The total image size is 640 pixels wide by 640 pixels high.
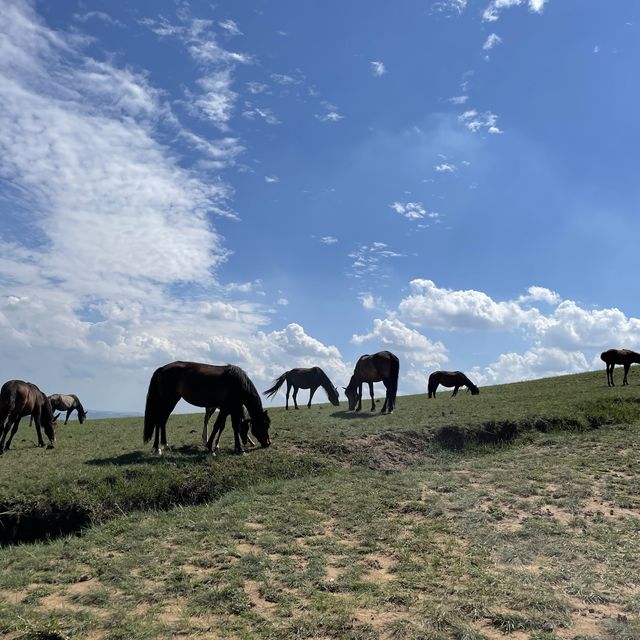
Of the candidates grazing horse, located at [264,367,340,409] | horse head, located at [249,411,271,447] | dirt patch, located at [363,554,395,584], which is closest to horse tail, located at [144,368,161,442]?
horse head, located at [249,411,271,447]

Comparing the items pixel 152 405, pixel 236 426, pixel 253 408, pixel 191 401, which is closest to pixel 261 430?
pixel 253 408

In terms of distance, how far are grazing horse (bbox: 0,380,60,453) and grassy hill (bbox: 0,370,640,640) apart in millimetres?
1040

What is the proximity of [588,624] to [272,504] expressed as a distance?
6.23m

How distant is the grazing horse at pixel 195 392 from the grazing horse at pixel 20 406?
493 cm

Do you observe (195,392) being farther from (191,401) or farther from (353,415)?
(353,415)

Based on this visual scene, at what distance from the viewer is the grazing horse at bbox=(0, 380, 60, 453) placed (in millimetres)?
15008

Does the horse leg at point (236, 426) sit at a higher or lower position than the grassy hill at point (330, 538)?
higher

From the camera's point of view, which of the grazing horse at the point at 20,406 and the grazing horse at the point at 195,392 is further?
the grazing horse at the point at 20,406

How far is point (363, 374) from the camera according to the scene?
930 inches

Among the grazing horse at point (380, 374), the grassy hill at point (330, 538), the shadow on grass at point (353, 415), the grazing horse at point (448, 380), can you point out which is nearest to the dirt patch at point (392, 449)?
the grassy hill at point (330, 538)

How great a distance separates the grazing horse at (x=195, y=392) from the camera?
13656 mm

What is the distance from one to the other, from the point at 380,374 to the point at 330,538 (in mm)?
14393

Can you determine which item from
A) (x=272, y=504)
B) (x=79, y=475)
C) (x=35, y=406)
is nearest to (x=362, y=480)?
(x=272, y=504)

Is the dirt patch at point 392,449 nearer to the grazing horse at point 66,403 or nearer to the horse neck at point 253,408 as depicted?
the horse neck at point 253,408
